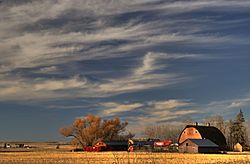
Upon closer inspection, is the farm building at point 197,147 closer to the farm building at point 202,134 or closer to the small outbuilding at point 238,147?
the farm building at point 202,134

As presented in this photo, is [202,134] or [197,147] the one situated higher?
[202,134]

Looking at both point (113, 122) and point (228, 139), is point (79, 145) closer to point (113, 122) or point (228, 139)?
point (113, 122)

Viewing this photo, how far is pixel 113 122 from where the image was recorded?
513 ft

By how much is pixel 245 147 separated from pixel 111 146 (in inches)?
1671

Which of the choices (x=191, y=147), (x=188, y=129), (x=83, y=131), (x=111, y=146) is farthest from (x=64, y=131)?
(x=191, y=147)

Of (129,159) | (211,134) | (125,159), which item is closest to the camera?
(129,159)

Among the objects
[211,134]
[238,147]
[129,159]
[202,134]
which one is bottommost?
[129,159]

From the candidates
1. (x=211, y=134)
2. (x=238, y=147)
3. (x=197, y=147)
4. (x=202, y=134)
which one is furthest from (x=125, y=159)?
(x=211, y=134)

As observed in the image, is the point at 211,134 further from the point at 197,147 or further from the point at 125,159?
the point at 125,159

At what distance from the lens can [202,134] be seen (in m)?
130

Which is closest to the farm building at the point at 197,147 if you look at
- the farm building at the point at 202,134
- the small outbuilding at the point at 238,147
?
the farm building at the point at 202,134

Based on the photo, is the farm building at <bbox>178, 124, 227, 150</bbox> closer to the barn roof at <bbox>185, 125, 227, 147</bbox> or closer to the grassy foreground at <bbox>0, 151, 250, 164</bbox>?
the barn roof at <bbox>185, 125, 227, 147</bbox>

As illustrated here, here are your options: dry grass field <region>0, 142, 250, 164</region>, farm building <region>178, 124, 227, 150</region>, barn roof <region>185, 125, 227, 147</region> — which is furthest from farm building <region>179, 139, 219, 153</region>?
dry grass field <region>0, 142, 250, 164</region>

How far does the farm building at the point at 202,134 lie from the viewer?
130 meters
